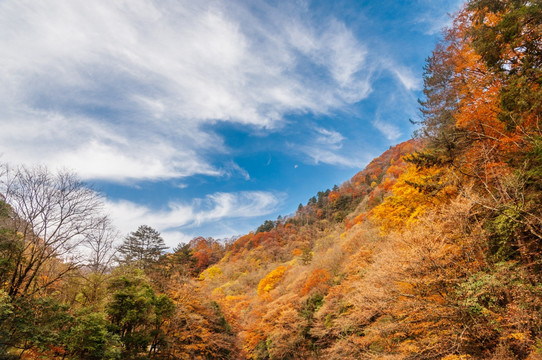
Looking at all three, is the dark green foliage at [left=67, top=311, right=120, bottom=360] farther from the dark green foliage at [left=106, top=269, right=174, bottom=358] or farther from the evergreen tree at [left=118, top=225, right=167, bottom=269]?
the evergreen tree at [left=118, top=225, right=167, bottom=269]

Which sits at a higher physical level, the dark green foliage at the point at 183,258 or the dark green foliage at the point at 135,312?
the dark green foliage at the point at 183,258

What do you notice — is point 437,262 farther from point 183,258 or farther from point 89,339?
point 183,258

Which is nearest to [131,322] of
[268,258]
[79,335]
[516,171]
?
[79,335]

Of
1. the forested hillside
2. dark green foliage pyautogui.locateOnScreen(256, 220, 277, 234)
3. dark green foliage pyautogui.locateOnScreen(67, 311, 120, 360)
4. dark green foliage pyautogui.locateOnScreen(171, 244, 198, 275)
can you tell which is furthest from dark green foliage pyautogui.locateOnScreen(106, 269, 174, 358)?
dark green foliage pyautogui.locateOnScreen(256, 220, 277, 234)

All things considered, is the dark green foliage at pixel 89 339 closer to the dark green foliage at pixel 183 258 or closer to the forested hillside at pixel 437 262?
the forested hillside at pixel 437 262

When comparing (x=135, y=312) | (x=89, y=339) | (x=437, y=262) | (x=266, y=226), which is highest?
(x=266, y=226)

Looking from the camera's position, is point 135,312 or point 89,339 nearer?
point 89,339

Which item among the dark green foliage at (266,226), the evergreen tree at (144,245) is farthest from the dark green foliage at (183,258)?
the dark green foliage at (266,226)

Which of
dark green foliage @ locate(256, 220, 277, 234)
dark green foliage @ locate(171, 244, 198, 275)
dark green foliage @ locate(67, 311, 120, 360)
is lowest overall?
dark green foliage @ locate(67, 311, 120, 360)

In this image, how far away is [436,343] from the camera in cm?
973

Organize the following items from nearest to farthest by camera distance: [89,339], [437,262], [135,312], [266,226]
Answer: [437,262], [89,339], [135,312], [266,226]

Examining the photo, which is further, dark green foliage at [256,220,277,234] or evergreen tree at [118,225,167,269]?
dark green foliage at [256,220,277,234]

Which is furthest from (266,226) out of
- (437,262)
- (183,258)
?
(437,262)

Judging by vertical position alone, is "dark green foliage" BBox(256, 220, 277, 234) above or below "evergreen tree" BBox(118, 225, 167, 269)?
above
